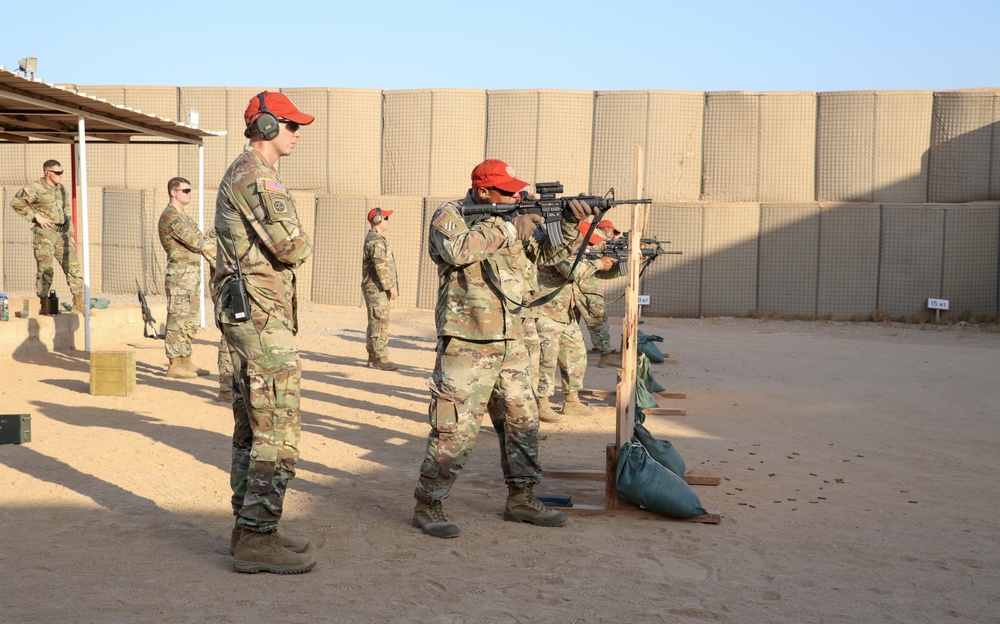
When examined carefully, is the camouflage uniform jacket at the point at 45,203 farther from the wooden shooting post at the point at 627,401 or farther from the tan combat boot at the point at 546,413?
the wooden shooting post at the point at 627,401

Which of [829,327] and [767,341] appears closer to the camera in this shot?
[767,341]

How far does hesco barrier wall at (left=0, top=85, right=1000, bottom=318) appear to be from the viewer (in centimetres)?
1717

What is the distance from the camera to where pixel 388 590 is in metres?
3.92

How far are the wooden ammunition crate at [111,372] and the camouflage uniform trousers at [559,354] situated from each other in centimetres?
387

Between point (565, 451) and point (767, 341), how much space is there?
853 centimetres

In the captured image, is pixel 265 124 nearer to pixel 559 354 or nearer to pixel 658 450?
pixel 658 450

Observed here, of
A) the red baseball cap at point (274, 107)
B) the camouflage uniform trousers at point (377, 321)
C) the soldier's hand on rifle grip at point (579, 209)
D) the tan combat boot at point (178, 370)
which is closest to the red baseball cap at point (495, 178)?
the soldier's hand on rifle grip at point (579, 209)

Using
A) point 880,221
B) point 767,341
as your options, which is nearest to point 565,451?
point 767,341

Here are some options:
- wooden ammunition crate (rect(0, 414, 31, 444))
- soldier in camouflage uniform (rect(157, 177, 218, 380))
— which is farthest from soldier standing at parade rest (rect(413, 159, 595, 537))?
soldier in camouflage uniform (rect(157, 177, 218, 380))

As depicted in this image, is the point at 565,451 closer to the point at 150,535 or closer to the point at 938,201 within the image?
the point at 150,535

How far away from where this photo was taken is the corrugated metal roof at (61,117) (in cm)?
900

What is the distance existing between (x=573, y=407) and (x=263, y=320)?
199 inches

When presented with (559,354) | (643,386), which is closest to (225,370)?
(559,354)

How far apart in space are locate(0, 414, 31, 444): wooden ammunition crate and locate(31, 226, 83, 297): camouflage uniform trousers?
211 inches
